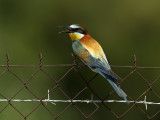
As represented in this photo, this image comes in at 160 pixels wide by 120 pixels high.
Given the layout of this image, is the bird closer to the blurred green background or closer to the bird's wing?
the bird's wing

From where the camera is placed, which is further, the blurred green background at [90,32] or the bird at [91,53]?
the blurred green background at [90,32]

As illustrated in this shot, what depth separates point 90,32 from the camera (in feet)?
25.0

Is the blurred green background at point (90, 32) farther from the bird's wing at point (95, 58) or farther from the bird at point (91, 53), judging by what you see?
the bird's wing at point (95, 58)

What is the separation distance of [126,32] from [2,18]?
73.0 inches

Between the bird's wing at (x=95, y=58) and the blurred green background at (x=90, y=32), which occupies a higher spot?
the bird's wing at (x=95, y=58)

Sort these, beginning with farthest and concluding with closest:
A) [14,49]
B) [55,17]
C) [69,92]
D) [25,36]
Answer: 1. [55,17]
2. [25,36]
3. [14,49]
4. [69,92]

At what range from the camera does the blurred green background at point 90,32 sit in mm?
6570

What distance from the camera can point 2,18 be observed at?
313 inches

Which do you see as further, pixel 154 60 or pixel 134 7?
pixel 134 7

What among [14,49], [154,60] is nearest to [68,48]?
[14,49]

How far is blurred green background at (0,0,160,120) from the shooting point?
6570 millimetres

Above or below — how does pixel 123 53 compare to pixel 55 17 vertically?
below

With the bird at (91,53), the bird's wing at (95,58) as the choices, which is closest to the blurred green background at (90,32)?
the bird at (91,53)

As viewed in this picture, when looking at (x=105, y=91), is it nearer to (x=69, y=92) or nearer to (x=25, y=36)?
(x=69, y=92)
